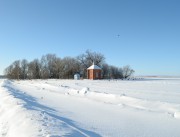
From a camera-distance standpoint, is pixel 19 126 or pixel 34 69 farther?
pixel 34 69

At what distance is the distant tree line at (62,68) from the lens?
97.4 meters

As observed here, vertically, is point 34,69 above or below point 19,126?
above

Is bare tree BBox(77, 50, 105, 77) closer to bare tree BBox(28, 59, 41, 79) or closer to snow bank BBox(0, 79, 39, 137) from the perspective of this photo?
bare tree BBox(28, 59, 41, 79)

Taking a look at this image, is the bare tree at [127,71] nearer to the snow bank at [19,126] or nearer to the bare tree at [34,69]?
the bare tree at [34,69]

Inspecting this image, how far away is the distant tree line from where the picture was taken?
97.4 meters

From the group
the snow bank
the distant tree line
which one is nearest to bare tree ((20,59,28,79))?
the distant tree line

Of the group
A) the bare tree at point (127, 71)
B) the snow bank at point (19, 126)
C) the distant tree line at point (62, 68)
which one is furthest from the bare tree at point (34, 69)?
the snow bank at point (19, 126)

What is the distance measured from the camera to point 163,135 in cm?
740

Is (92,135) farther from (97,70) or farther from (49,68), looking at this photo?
(49,68)

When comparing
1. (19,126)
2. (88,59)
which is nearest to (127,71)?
(88,59)

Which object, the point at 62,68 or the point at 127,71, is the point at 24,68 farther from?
the point at 127,71

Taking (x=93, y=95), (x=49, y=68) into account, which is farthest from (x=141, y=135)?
(x=49, y=68)

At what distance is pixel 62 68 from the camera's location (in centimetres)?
10144

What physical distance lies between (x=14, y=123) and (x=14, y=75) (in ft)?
385
